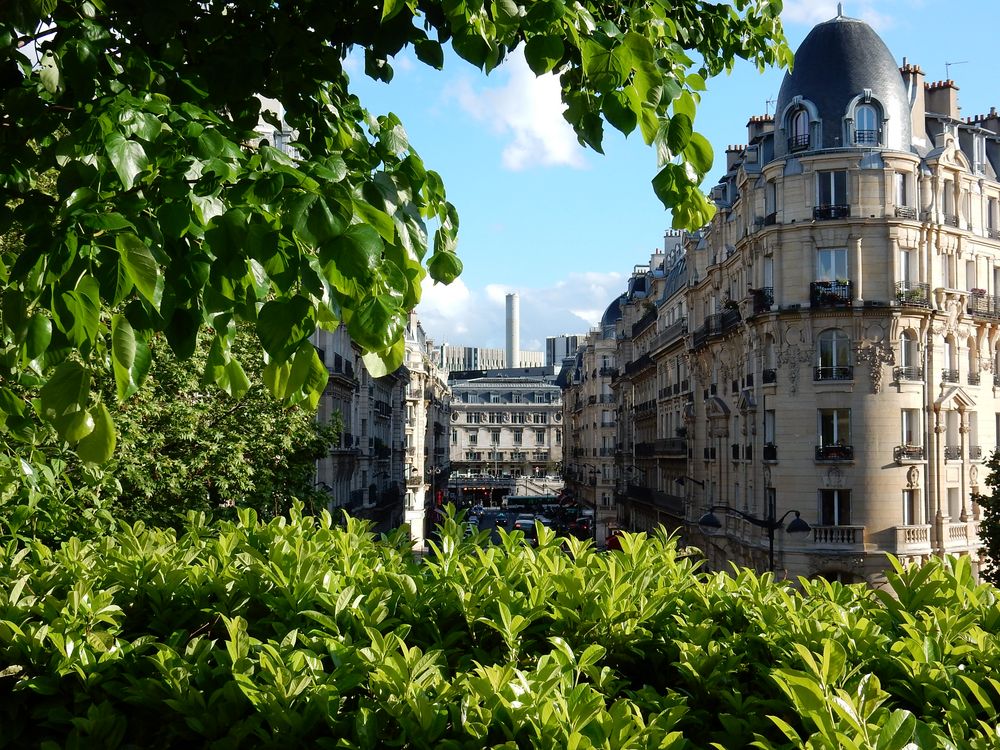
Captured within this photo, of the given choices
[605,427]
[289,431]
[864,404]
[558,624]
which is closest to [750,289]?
[864,404]

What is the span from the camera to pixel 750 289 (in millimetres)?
34312

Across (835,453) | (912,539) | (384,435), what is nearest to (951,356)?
(835,453)

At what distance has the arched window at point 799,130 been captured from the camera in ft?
107

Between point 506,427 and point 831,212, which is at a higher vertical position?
point 831,212

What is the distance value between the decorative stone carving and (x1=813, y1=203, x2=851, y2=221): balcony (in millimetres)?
4236

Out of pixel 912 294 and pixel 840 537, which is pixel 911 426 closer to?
pixel 912 294

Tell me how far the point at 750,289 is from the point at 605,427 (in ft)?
152

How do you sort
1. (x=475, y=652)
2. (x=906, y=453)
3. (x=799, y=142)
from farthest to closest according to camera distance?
(x=799, y=142) < (x=906, y=453) < (x=475, y=652)

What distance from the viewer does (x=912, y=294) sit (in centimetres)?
3152

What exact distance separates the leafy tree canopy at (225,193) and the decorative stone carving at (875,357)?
93.2 ft

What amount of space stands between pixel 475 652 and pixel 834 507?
94.6 feet

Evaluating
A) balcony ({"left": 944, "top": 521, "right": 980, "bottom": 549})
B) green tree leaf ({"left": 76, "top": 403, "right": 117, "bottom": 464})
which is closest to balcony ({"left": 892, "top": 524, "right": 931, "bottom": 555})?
balcony ({"left": 944, "top": 521, "right": 980, "bottom": 549})

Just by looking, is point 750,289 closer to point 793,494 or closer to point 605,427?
point 793,494

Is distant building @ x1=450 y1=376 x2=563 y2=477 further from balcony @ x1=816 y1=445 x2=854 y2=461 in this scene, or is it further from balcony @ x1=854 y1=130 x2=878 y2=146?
balcony @ x1=854 y1=130 x2=878 y2=146
